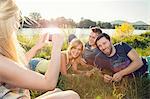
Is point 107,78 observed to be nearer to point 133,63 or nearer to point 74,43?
point 133,63

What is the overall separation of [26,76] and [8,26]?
0.61 feet

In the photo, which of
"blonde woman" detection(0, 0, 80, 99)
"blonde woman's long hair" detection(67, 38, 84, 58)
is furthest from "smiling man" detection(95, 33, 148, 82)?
"blonde woman" detection(0, 0, 80, 99)

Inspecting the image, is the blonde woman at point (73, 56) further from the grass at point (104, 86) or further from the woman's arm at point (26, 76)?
the woman's arm at point (26, 76)

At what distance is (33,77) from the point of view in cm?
128

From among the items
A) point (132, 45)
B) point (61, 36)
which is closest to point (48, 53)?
point (132, 45)

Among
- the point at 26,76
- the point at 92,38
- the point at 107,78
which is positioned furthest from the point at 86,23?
the point at 26,76

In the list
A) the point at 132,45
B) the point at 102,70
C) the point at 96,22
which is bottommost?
the point at 102,70

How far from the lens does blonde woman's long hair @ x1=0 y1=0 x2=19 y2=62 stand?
1.24 meters

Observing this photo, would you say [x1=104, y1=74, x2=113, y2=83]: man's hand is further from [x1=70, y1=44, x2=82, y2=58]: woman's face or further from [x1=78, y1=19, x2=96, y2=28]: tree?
[x1=78, y1=19, x2=96, y2=28]: tree

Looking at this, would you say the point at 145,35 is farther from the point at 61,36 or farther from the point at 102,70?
the point at 61,36

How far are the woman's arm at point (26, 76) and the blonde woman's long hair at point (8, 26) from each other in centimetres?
4

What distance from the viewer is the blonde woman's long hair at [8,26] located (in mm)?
1244

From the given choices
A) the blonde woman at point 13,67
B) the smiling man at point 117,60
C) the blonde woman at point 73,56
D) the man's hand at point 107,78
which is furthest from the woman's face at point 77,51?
the blonde woman at point 13,67

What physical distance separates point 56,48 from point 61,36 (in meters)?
0.06
